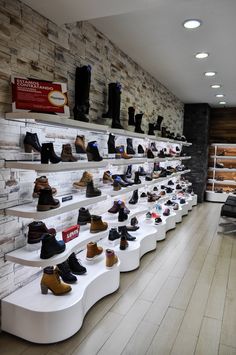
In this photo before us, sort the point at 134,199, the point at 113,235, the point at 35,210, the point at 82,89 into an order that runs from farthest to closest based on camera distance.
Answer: the point at 134,199, the point at 113,235, the point at 82,89, the point at 35,210

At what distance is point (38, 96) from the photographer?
2199 mm

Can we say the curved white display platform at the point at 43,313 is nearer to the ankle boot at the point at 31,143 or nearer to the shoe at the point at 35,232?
the shoe at the point at 35,232

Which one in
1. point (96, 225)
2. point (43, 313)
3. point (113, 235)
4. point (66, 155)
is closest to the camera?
point (43, 313)

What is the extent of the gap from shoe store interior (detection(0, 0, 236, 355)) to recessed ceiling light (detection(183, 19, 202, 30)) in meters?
0.02

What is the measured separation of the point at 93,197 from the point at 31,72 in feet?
4.21

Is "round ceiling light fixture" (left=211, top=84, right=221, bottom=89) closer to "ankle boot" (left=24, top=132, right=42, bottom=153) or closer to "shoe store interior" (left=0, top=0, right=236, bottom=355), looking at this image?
"shoe store interior" (left=0, top=0, right=236, bottom=355)

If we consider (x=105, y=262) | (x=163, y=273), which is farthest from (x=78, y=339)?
(x=163, y=273)

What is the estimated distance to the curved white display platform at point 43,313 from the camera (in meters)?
2.09

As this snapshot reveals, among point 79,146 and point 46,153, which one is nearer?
point 46,153

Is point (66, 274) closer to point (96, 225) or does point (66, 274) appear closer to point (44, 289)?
point (44, 289)

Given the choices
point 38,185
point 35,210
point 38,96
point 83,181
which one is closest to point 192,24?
point 38,96

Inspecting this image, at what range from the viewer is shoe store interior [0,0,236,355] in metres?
2.15

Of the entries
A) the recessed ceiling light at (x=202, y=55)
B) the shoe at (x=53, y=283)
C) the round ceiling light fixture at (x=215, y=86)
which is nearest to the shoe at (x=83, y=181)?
the shoe at (x=53, y=283)

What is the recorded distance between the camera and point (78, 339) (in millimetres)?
2203
